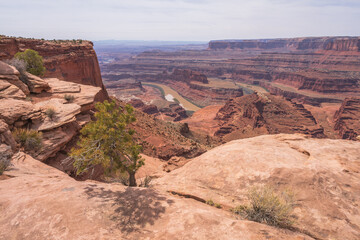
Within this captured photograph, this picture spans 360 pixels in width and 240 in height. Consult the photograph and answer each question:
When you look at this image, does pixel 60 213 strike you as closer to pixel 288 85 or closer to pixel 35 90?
pixel 35 90

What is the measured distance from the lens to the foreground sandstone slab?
490cm

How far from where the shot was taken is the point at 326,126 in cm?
6462

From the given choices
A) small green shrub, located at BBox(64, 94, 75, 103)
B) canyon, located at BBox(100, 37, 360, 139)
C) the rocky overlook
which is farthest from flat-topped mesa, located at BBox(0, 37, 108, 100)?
canyon, located at BBox(100, 37, 360, 139)

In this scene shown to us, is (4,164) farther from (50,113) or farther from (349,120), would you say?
(349,120)

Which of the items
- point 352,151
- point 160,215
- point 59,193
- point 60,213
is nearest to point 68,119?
point 59,193

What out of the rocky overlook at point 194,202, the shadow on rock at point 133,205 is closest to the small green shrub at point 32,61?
the rocky overlook at point 194,202

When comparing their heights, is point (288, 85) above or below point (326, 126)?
above

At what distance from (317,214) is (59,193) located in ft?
28.1

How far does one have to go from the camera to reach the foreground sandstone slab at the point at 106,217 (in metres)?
4.90

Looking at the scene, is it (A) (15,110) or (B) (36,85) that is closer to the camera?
(A) (15,110)

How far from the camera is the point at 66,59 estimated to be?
32000 millimetres

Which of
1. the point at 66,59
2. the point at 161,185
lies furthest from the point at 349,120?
the point at 66,59

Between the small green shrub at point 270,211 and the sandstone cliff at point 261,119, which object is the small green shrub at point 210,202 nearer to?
the small green shrub at point 270,211

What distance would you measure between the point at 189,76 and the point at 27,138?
135 meters
